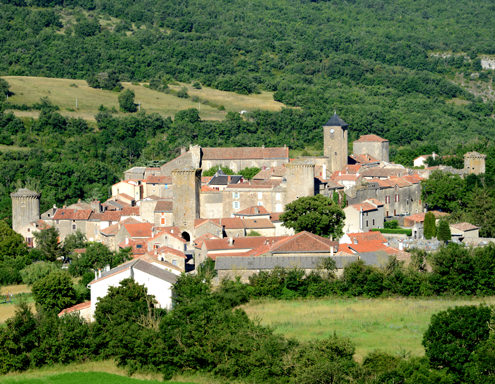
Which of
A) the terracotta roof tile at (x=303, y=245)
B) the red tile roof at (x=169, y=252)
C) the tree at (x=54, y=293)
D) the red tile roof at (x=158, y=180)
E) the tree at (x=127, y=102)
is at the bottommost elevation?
the tree at (x=54, y=293)

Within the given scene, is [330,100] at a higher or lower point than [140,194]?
higher

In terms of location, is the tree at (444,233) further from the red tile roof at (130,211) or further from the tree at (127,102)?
the tree at (127,102)

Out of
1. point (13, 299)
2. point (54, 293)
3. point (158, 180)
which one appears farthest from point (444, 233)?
point (13, 299)

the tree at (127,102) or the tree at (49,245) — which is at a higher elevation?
the tree at (127,102)

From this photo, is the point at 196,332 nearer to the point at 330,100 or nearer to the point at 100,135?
the point at 100,135

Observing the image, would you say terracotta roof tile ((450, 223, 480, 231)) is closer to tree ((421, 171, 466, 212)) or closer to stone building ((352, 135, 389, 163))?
tree ((421, 171, 466, 212))

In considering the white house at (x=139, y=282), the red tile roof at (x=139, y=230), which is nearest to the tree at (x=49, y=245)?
the red tile roof at (x=139, y=230)

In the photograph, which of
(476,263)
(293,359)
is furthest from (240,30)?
(293,359)
